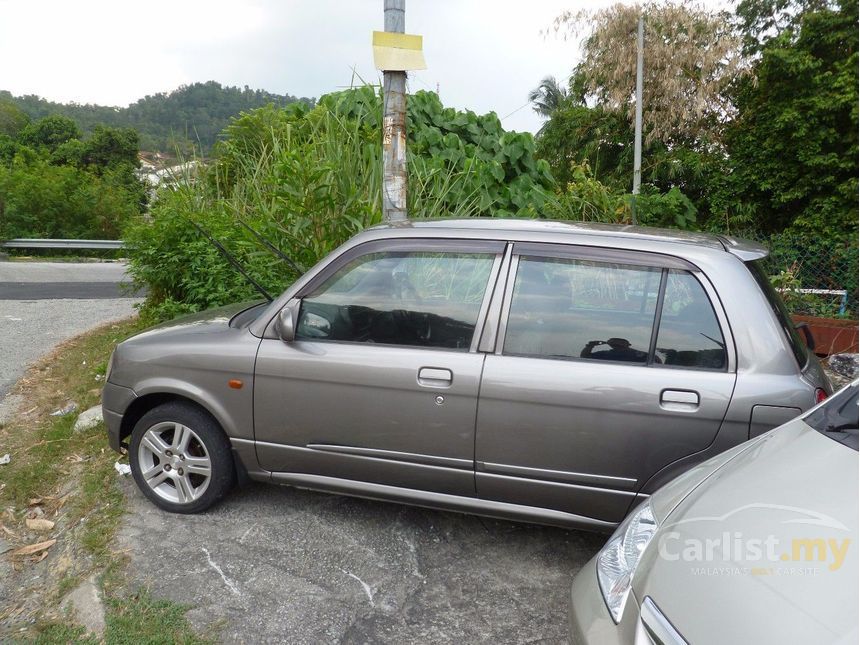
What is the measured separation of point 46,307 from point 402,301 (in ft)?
29.4

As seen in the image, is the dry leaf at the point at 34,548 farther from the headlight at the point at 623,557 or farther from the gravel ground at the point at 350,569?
the headlight at the point at 623,557

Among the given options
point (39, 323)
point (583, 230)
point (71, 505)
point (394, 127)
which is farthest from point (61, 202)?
point (583, 230)

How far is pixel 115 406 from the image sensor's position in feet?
13.3

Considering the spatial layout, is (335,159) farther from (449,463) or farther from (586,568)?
(586,568)

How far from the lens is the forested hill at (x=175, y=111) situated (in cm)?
883

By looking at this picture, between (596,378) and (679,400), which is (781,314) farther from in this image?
(596,378)

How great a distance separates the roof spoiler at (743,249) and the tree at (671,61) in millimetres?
23578

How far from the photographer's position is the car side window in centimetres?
346

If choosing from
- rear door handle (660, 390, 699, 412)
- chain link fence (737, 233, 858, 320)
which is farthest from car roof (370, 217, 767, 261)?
chain link fence (737, 233, 858, 320)

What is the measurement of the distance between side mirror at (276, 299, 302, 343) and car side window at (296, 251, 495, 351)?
0.07m

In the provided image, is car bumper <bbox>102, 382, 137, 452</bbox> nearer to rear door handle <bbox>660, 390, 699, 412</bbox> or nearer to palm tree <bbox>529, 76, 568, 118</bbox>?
rear door handle <bbox>660, 390, 699, 412</bbox>

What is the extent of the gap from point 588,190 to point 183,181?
4527mm

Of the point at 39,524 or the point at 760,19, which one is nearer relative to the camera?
the point at 39,524

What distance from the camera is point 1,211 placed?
62.2ft
